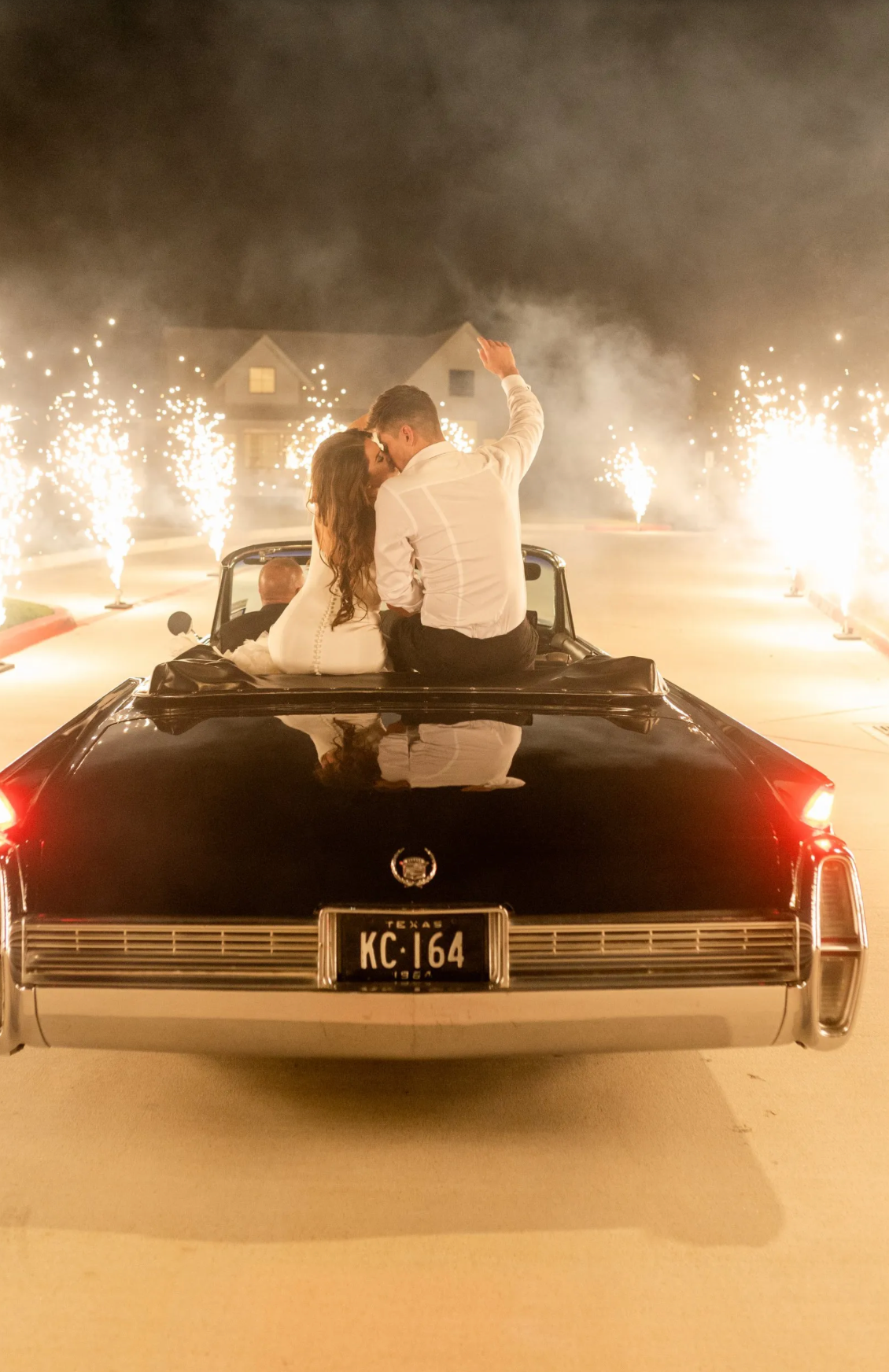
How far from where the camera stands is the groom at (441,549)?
189 inches

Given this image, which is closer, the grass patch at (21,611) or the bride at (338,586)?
the bride at (338,586)

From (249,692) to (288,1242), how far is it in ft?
5.30

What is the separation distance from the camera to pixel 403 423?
4855mm

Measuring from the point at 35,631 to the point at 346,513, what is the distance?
12277mm

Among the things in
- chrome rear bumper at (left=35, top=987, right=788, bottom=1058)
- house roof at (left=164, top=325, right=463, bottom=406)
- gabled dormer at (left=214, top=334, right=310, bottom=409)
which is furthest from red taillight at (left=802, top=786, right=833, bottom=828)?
house roof at (left=164, top=325, right=463, bottom=406)

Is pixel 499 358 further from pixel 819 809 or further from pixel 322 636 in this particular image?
pixel 819 809

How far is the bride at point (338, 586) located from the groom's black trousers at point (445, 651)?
0.08 meters

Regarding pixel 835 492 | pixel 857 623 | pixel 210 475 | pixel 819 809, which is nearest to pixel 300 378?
pixel 210 475

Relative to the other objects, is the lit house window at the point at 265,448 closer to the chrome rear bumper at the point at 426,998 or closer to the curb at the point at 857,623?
the curb at the point at 857,623

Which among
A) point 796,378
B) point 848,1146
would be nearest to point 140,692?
point 848,1146

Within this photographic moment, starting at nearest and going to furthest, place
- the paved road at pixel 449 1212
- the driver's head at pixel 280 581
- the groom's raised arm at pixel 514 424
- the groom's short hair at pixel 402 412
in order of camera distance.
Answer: the paved road at pixel 449 1212 → the groom's short hair at pixel 402 412 → the groom's raised arm at pixel 514 424 → the driver's head at pixel 280 581

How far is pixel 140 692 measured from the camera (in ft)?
15.4

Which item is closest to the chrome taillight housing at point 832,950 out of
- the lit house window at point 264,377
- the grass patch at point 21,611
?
the grass patch at point 21,611

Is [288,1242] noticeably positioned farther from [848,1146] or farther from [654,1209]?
[848,1146]
